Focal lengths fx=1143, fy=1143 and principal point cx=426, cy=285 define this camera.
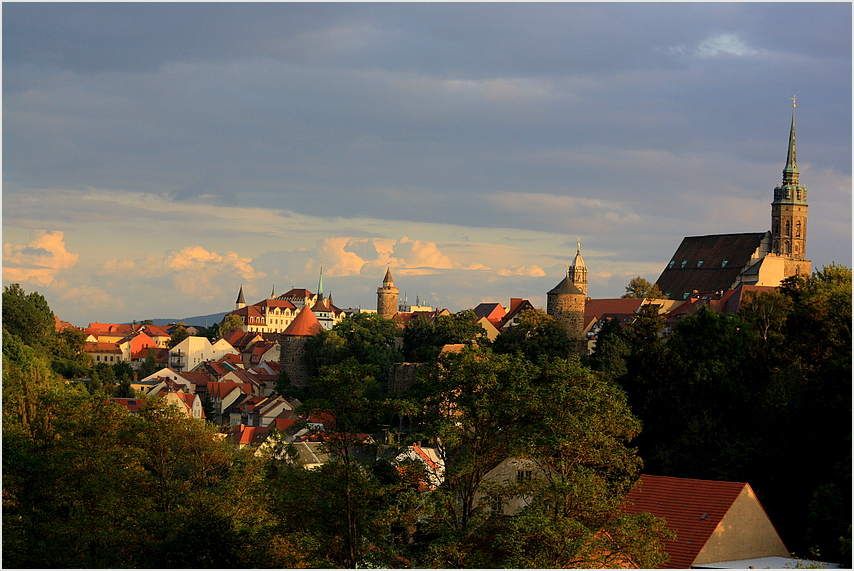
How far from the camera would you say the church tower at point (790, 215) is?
11156 cm

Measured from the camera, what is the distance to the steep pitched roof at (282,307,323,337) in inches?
3403

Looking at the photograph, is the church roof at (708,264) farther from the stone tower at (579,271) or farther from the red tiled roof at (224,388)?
the red tiled roof at (224,388)

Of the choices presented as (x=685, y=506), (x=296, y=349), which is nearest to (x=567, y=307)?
(x=296, y=349)

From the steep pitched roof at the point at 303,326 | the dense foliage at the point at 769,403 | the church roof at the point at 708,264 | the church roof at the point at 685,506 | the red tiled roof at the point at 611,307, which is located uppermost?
the church roof at the point at 708,264

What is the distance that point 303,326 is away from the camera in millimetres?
87312

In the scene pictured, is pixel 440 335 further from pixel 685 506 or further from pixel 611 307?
pixel 685 506

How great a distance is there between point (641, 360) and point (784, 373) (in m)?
6.55

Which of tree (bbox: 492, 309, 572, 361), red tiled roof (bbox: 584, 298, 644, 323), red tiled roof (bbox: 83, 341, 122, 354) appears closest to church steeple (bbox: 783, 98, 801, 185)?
red tiled roof (bbox: 584, 298, 644, 323)

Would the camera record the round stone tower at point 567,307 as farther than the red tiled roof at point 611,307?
No

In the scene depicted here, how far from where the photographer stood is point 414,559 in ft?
74.4

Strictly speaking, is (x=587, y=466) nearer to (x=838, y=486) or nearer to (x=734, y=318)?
(x=838, y=486)

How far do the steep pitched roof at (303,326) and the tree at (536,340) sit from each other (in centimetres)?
2128

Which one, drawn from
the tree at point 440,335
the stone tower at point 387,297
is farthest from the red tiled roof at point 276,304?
the tree at point 440,335

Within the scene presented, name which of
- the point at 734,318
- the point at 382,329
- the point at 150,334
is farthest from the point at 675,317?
the point at 150,334
